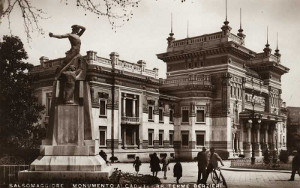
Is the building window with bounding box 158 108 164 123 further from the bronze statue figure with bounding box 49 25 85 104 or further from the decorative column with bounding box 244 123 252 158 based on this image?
the bronze statue figure with bounding box 49 25 85 104

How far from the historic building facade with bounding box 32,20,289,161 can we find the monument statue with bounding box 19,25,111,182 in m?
21.5

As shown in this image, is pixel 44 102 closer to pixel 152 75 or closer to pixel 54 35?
pixel 152 75

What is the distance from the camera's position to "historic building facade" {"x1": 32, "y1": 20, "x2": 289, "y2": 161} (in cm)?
3666

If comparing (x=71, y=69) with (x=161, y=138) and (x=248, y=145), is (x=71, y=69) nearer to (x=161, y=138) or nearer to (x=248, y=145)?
(x=161, y=138)

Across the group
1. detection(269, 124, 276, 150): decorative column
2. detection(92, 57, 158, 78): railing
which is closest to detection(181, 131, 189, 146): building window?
detection(92, 57, 158, 78): railing

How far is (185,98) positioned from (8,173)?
109 ft

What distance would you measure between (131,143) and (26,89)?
14.9 metres

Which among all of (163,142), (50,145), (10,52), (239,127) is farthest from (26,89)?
(239,127)

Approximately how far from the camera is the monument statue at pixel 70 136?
12.3 metres

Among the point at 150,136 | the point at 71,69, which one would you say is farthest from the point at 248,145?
the point at 71,69

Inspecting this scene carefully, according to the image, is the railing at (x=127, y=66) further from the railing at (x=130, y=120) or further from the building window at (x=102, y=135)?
the building window at (x=102, y=135)

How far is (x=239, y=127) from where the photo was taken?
158 feet

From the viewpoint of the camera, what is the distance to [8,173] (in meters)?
13.6

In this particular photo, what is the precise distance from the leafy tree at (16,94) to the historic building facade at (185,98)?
29.0 feet
